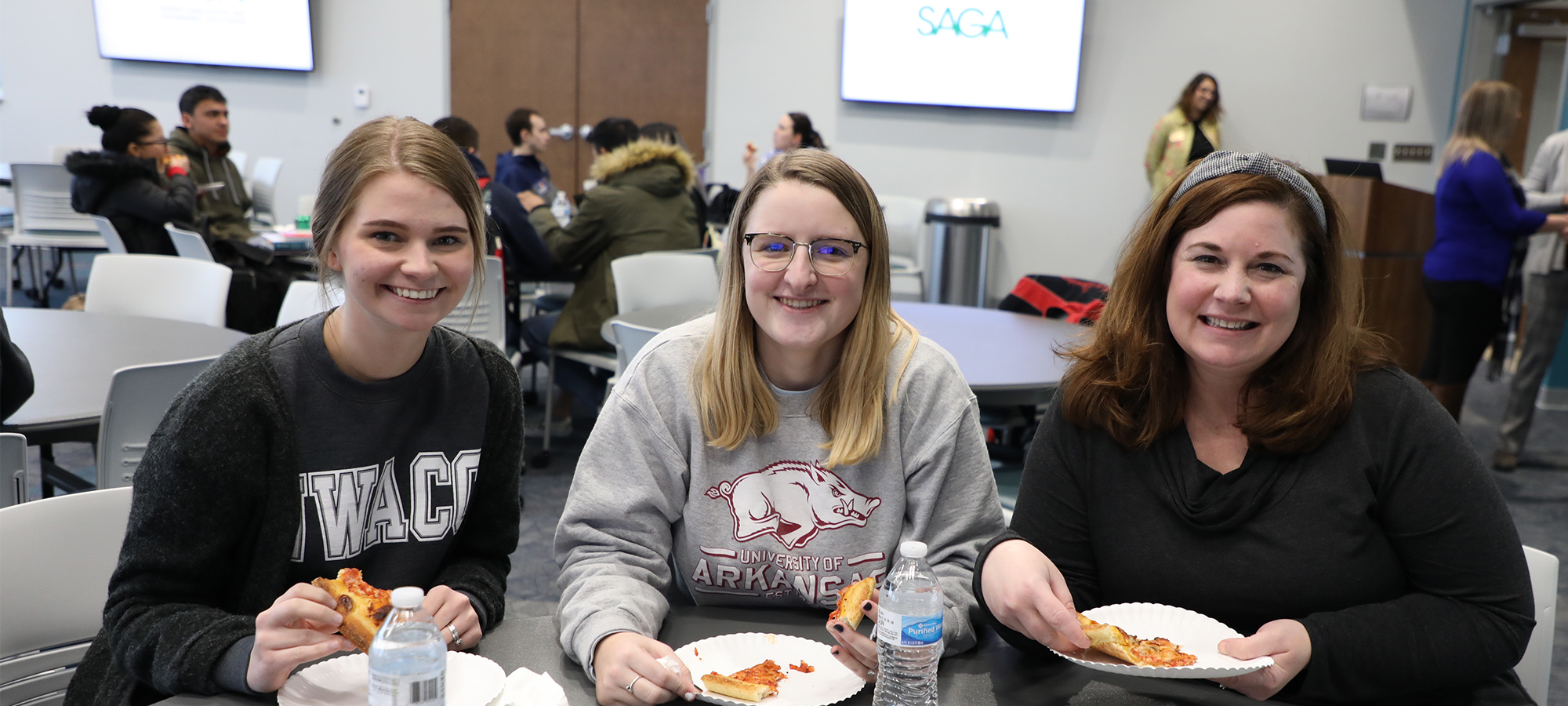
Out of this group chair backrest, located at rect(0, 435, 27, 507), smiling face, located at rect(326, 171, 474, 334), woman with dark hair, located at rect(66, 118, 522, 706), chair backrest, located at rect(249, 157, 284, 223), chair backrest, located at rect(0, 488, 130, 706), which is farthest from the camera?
chair backrest, located at rect(249, 157, 284, 223)

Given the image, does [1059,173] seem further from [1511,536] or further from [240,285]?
[1511,536]

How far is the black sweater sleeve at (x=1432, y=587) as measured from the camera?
1.25m

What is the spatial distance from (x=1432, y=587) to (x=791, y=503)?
2.77ft

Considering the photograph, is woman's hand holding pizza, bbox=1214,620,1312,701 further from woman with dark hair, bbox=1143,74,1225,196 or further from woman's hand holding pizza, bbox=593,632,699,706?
woman with dark hair, bbox=1143,74,1225,196

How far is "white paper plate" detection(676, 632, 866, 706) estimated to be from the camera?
3.85 feet

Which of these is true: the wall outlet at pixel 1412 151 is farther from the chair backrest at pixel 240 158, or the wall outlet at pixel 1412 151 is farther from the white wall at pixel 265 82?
the chair backrest at pixel 240 158

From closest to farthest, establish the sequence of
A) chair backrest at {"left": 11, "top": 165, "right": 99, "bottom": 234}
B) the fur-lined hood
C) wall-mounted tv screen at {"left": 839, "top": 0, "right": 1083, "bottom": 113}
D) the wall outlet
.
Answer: the fur-lined hood, chair backrest at {"left": 11, "top": 165, "right": 99, "bottom": 234}, the wall outlet, wall-mounted tv screen at {"left": 839, "top": 0, "right": 1083, "bottom": 113}

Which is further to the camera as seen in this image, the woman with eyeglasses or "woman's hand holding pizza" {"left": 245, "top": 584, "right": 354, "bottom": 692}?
the woman with eyeglasses

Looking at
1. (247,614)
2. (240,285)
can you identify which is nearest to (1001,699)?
(247,614)

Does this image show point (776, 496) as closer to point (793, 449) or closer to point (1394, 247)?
point (793, 449)

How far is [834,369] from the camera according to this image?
62.4 inches

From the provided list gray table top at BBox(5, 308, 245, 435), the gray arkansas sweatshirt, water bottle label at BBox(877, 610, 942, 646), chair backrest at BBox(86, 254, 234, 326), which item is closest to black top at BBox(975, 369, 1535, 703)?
the gray arkansas sweatshirt

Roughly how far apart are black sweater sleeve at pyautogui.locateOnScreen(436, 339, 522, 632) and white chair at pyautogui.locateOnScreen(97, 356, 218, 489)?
35.4 inches

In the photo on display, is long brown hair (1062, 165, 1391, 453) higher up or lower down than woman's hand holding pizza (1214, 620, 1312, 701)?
higher up
